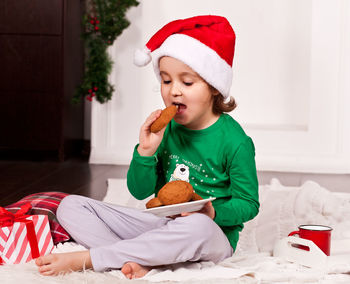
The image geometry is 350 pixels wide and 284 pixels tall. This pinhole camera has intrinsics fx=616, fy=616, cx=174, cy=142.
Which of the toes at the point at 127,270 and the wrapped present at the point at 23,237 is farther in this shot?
the wrapped present at the point at 23,237

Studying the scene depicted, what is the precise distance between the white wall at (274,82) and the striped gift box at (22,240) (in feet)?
6.10

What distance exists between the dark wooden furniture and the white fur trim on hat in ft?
6.33

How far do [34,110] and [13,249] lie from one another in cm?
193

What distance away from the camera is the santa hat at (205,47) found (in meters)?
1.50

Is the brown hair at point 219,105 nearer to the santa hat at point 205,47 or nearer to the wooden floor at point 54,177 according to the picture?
the santa hat at point 205,47

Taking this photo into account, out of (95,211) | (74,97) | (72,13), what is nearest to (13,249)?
(95,211)

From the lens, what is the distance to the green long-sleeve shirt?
4.89 ft

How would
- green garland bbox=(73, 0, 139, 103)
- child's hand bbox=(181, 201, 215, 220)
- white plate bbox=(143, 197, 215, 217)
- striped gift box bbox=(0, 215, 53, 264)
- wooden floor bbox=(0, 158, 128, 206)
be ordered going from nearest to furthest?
white plate bbox=(143, 197, 215, 217), child's hand bbox=(181, 201, 215, 220), striped gift box bbox=(0, 215, 53, 264), wooden floor bbox=(0, 158, 128, 206), green garland bbox=(73, 0, 139, 103)

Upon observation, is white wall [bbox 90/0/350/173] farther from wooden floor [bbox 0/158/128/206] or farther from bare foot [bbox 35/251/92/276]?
bare foot [bbox 35/251/92/276]

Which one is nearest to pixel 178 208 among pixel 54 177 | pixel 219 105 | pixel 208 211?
pixel 208 211

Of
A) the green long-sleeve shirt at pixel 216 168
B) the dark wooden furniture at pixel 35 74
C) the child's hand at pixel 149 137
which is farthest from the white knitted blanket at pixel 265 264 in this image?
the dark wooden furniture at pixel 35 74

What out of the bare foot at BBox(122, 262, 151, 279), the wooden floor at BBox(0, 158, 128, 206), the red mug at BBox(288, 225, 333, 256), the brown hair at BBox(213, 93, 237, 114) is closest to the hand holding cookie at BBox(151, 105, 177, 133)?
the brown hair at BBox(213, 93, 237, 114)

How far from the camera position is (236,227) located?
5.20ft

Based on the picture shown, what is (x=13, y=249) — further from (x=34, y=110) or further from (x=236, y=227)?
(x=34, y=110)
